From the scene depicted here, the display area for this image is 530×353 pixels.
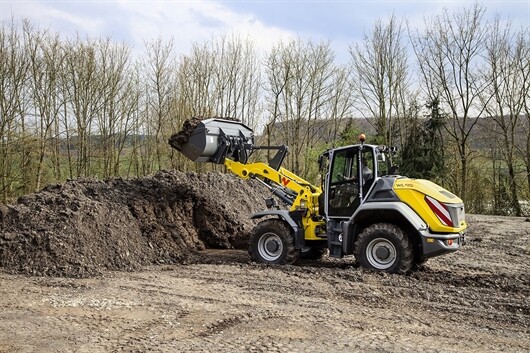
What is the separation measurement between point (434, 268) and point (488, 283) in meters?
1.35

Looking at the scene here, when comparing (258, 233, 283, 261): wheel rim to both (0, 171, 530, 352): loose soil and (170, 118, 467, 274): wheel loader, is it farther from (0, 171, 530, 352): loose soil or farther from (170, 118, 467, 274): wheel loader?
(0, 171, 530, 352): loose soil

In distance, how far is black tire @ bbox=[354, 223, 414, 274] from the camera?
7.57 m

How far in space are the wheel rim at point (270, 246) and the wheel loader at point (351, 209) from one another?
2 centimetres

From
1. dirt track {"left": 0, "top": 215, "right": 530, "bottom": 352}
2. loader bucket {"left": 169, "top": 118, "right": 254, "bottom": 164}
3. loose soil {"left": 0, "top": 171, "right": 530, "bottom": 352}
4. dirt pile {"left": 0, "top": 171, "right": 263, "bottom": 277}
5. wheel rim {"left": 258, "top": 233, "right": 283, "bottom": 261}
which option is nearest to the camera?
dirt track {"left": 0, "top": 215, "right": 530, "bottom": 352}

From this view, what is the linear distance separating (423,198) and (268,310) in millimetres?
3101

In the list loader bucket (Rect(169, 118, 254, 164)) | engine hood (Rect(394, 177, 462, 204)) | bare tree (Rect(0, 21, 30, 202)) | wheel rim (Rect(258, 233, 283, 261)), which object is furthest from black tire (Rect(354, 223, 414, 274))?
bare tree (Rect(0, 21, 30, 202))

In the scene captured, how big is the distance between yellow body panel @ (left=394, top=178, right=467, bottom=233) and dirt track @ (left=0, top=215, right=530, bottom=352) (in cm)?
81

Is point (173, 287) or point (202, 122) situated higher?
point (202, 122)

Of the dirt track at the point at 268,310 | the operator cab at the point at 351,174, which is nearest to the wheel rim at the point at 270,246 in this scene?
the dirt track at the point at 268,310

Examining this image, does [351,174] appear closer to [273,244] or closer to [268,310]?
[273,244]

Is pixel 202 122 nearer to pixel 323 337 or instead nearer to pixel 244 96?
pixel 323 337

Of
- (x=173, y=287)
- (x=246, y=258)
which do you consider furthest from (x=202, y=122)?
(x=173, y=287)

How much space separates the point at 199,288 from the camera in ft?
23.0

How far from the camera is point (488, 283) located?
7.20 meters
